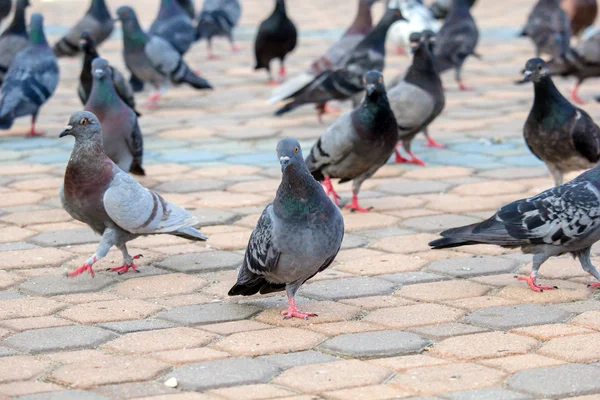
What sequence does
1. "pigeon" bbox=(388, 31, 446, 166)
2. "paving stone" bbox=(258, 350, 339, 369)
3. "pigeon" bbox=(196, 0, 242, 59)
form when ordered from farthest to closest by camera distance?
"pigeon" bbox=(196, 0, 242, 59)
"pigeon" bbox=(388, 31, 446, 166)
"paving stone" bbox=(258, 350, 339, 369)

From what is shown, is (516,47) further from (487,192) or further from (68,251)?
(68,251)

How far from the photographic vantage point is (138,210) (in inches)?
183

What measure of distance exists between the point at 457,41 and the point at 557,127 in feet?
13.9

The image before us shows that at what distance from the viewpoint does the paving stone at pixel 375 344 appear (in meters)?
3.70

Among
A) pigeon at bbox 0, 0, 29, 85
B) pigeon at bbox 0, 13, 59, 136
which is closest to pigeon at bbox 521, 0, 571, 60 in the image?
pigeon at bbox 0, 13, 59, 136

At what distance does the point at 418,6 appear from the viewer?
39.0ft

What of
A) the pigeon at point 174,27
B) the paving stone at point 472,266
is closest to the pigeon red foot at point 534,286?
the paving stone at point 472,266

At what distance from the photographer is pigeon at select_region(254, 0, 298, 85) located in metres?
10.4

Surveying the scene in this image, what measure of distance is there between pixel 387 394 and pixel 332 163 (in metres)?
2.83

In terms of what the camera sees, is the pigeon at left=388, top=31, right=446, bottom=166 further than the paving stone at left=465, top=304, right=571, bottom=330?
Yes

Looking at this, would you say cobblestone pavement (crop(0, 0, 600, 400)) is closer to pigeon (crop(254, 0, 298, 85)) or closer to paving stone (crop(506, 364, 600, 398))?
paving stone (crop(506, 364, 600, 398))

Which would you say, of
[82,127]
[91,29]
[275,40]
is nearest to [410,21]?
[275,40]

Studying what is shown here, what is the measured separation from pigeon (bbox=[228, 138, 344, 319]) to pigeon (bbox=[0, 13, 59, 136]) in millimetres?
4539

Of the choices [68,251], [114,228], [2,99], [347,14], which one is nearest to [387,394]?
[114,228]
